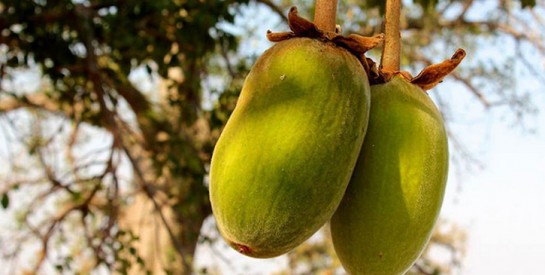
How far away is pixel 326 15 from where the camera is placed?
1.15 metres

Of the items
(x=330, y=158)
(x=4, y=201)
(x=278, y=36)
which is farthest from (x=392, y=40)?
(x=4, y=201)

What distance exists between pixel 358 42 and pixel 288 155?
26cm

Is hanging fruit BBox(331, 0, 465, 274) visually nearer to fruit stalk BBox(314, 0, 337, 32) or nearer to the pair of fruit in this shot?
the pair of fruit

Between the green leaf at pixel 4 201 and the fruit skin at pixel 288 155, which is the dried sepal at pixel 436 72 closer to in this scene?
the fruit skin at pixel 288 155

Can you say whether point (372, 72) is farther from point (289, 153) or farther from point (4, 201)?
point (4, 201)

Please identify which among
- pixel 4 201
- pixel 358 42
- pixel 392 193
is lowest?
pixel 4 201

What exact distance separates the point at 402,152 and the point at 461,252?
7.77 metres

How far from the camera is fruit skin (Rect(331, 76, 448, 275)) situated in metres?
1.08

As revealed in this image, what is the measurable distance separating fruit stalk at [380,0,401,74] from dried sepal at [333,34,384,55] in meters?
0.06

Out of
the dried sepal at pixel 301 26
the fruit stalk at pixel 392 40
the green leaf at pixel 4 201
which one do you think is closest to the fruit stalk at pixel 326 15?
the dried sepal at pixel 301 26

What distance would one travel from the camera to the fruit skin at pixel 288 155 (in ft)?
3.27

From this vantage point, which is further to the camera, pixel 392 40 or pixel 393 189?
pixel 392 40

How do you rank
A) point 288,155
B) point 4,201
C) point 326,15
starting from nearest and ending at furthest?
point 288,155 → point 326,15 → point 4,201

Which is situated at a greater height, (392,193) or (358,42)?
(358,42)
